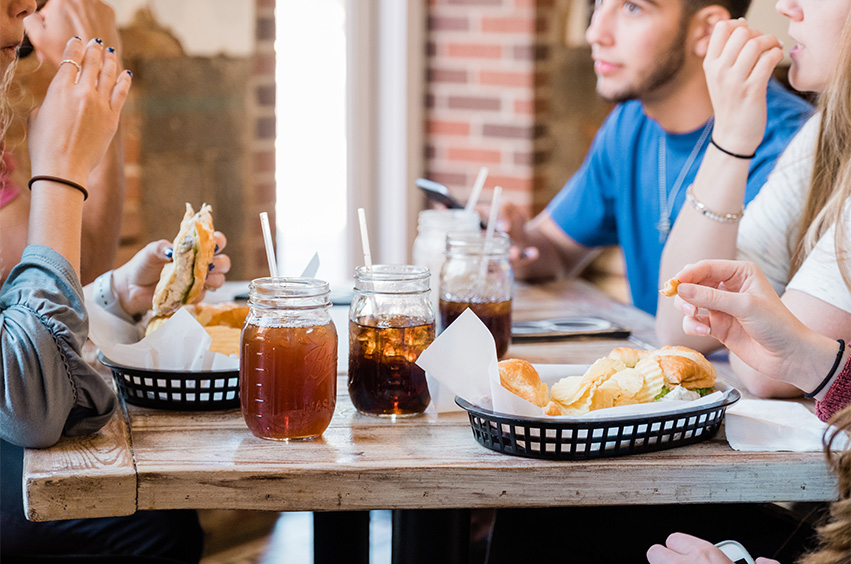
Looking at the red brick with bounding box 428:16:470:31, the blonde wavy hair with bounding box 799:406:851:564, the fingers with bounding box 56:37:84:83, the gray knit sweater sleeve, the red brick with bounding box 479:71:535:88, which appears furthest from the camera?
the red brick with bounding box 428:16:470:31

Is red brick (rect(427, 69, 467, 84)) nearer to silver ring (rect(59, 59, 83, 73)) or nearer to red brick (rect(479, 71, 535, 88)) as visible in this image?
red brick (rect(479, 71, 535, 88))

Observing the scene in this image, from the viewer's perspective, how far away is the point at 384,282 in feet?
3.41

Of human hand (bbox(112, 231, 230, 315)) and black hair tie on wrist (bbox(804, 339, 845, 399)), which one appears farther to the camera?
human hand (bbox(112, 231, 230, 315))

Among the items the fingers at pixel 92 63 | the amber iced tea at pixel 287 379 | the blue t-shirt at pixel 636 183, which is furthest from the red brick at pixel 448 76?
the amber iced tea at pixel 287 379

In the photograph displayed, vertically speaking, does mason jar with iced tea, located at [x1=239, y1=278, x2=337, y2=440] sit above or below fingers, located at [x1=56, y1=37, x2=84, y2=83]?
below

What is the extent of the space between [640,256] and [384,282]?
119cm

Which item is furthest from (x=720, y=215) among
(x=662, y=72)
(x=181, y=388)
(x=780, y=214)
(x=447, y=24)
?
(x=447, y=24)

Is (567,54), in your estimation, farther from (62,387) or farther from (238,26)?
(62,387)

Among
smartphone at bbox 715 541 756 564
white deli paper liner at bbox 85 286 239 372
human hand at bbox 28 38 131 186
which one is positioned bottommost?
smartphone at bbox 715 541 756 564

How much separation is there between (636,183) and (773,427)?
1107mm

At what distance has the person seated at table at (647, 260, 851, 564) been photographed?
98 centimetres

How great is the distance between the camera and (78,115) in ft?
3.64

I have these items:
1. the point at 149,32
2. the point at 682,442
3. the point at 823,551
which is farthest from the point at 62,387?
the point at 149,32

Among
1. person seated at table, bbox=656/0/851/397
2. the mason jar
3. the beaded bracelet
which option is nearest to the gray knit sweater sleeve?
the mason jar
